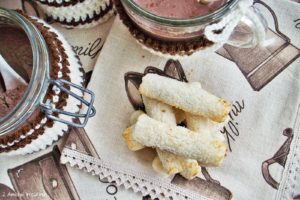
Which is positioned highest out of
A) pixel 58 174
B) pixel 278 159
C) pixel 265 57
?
pixel 265 57

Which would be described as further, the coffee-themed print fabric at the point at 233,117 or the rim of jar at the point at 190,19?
the coffee-themed print fabric at the point at 233,117

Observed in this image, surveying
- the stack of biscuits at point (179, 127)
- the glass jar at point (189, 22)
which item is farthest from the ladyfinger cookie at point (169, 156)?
the glass jar at point (189, 22)

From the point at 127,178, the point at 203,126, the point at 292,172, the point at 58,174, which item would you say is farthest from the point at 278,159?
the point at 58,174

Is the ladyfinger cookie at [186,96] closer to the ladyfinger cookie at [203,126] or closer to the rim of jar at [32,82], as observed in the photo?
the ladyfinger cookie at [203,126]

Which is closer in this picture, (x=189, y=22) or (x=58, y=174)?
(x=189, y=22)

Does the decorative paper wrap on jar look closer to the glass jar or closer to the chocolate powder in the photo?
the chocolate powder

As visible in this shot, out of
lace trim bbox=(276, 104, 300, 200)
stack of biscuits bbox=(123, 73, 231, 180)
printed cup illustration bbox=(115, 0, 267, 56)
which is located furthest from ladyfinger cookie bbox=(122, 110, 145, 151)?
lace trim bbox=(276, 104, 300, 200)

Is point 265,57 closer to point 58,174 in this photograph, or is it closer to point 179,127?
point 179,127
